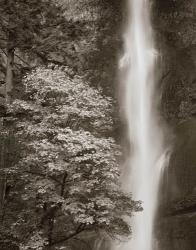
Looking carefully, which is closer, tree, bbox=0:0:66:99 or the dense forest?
the dense forest

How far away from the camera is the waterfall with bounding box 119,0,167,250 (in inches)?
628

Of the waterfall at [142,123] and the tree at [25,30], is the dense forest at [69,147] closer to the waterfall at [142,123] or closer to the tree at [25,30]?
the tree at [25,30]

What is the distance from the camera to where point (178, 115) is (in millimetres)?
19094

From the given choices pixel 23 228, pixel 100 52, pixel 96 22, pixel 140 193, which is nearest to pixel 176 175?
pixel 140 193

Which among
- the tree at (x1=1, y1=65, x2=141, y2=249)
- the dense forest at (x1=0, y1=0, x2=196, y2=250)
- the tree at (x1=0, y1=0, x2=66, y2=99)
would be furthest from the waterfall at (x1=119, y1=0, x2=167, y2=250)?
the tree at (x1=0, y1=0, x2=66, y2=99)

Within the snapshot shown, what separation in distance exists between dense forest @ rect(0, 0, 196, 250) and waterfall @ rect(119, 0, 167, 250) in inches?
18.6

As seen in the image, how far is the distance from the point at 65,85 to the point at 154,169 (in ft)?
20.6

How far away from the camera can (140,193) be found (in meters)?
16.7

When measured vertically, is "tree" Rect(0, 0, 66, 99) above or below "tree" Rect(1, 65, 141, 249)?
above

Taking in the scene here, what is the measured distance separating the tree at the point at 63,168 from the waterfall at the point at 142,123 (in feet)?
12.9

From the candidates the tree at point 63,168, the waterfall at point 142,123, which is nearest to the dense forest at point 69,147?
the tree at point 63,168

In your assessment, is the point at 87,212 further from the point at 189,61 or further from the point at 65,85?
the point at 189,61

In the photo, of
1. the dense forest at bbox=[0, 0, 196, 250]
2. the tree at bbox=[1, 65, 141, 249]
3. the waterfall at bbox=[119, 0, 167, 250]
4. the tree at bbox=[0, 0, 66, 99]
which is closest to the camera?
the tree at bbox=[1, 65, 141, 249]

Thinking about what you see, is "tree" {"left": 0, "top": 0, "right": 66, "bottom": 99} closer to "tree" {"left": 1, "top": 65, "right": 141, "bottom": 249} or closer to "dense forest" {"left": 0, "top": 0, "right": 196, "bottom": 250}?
"dense forest" {"left": 0, "top": 0, "right": 196, "bottom": 250}
